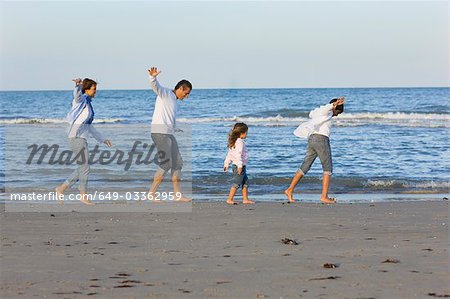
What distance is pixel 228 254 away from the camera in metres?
6.71

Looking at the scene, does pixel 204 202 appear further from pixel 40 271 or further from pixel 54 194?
pixel 40 271

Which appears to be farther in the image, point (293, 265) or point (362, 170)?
point (362, 170)

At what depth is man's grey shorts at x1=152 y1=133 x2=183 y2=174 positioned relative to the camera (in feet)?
34.4

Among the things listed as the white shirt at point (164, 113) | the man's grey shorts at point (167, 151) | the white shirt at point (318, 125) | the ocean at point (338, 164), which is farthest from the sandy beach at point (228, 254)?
the ocean at point (338, 164)

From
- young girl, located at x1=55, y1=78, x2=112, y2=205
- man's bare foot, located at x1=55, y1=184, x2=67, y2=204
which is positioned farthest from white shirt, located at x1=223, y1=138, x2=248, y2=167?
man's bare foot, located at x1=55, y1=184, x2=67, y2=204

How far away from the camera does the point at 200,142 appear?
2392 centimetres

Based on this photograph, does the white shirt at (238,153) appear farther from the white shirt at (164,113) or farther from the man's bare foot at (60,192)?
the man's bare foot at (60,192)

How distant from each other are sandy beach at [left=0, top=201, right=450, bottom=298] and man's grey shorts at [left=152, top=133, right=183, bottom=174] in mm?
1048

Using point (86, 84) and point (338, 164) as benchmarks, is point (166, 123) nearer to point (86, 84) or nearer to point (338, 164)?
point (86, 84)

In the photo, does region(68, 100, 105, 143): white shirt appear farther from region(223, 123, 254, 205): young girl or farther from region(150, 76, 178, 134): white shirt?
region(223, 123, 254, 205): young girl

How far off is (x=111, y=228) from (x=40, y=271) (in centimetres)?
233

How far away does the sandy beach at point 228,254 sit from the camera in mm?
5461

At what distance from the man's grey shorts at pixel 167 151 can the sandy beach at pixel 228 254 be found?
105 cm

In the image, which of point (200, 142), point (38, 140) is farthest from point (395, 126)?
point (38, 140)
